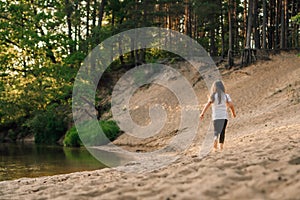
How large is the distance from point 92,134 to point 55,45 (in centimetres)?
1317

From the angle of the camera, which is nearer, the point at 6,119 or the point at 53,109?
the point at 53,109

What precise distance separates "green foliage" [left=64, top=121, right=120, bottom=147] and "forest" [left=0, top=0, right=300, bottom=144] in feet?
16.1

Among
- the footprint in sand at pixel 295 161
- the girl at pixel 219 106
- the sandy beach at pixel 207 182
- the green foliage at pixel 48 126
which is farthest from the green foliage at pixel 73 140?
the footprint in sand at pixel 295 161

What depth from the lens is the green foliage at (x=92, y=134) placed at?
88.1 feet

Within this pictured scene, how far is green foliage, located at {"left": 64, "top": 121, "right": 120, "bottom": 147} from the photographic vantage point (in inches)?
1057

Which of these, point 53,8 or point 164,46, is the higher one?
point 53,8

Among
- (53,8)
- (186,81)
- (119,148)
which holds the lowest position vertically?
(119,148)

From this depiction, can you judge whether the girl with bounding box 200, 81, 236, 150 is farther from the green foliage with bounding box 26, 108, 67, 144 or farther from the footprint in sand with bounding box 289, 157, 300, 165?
the green foliage with bounding box 26, 108, 67, 144

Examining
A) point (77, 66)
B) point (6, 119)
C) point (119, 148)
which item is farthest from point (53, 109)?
point (119, 148)

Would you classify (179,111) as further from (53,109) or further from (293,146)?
(293,146)

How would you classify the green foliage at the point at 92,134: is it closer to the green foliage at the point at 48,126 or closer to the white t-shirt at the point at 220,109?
the green foliage at the point at 48,126

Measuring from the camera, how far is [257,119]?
21406 mm

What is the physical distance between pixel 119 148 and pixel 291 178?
1805 centimetres

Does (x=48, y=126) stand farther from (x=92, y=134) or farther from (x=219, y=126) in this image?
(x=219, y=126)
